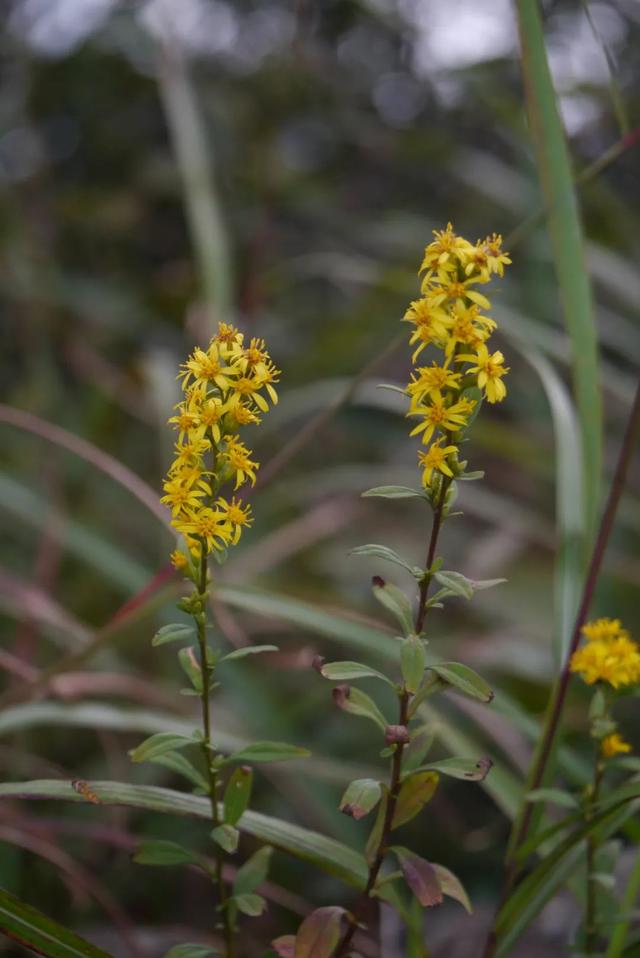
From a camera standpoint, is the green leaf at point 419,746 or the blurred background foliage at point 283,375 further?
the blurred background foliage at point 283,375

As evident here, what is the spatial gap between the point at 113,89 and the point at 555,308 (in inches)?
52.4

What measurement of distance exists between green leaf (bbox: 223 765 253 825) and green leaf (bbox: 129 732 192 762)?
0.15 feet

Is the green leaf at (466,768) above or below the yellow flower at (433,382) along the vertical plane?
below

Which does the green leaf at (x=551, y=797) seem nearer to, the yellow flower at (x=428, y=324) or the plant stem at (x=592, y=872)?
the plant stem at (x=592, y=872)

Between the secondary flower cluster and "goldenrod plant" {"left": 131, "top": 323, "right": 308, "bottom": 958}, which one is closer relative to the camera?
"goldenrod plant" {"left": 131, "top": 323, "right": 308, "bottom": 958}

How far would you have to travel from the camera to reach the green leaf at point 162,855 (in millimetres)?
586

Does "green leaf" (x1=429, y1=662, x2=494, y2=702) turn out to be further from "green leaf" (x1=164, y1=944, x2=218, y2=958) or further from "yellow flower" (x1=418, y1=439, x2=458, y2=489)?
"green leaf" (x1=164, y1=944, x2=218, y2=958)

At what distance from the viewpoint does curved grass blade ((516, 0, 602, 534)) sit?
2.46 ft

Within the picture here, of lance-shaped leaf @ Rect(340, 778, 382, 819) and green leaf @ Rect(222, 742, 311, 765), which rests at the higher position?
green leaf @ Rect(222, 742, 311, 765)

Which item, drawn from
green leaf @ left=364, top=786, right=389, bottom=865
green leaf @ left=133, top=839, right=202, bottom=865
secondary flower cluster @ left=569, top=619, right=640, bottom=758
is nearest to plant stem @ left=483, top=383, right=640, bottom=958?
secondary flower cluster @ left=569, top=619, right=640, bottom=758

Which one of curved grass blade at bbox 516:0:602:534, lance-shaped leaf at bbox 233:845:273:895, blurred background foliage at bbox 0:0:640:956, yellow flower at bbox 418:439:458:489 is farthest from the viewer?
blurred background foliage at bbox 0:0:640:956

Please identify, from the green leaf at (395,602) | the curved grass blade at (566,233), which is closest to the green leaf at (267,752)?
the green leaf at (395,602)

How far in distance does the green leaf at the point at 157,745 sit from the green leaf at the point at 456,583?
0.17 metres

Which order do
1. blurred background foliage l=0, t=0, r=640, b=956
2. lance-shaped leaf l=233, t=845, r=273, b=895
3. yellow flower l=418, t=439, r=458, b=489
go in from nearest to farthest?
yellow flower l=418, t=439, r=458, b=489 → lance-shaped leaf l=233, t=845, r=273, b=895 → blurred background foliage l=0, t=0, r=640, b=956
